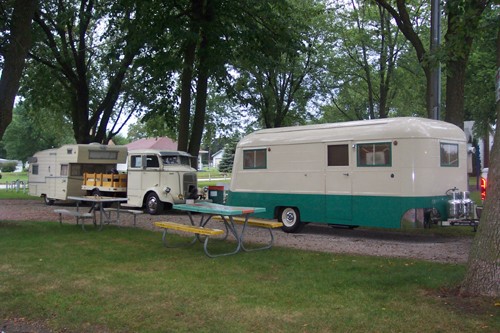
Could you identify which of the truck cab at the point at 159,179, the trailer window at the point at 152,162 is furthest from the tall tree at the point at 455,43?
the trailer window at the point at 152,162

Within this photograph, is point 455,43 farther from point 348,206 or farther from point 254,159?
point 254,159

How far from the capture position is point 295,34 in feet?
63.8

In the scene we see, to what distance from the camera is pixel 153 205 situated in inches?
682

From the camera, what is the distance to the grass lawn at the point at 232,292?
5.02 metres

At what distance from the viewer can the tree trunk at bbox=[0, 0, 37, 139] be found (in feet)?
39.0

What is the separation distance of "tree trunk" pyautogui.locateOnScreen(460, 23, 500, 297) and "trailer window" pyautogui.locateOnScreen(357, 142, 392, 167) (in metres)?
4.95

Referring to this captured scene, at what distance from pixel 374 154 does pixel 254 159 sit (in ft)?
12.0

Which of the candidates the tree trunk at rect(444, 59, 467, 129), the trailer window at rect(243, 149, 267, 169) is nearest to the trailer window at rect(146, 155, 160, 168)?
the trailer window at rect(243, 149, 267, 169)

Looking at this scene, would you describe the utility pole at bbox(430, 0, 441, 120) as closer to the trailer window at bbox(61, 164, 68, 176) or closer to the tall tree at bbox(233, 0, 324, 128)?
the tall tree at bbox(233, 0, 324, 128)

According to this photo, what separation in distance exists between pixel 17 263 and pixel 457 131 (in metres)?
9.34

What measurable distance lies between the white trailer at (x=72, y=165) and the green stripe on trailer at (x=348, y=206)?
9806 millimetres

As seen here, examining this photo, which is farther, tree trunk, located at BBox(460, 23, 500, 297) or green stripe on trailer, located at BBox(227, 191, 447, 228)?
green stripe on trailer, located at BBox(227, 191, 447, 228)

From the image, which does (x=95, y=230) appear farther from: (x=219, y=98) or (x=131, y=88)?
(x=219, y=98)

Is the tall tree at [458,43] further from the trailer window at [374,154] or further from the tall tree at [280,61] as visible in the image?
the tall tree at [280,61]
